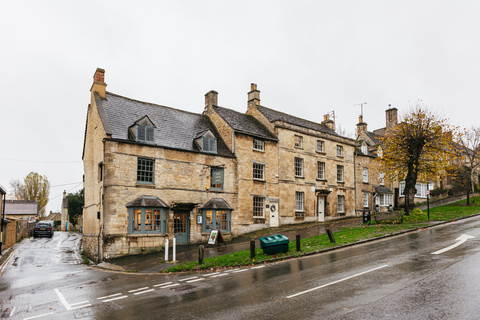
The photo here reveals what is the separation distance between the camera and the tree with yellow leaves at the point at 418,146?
2836 cm

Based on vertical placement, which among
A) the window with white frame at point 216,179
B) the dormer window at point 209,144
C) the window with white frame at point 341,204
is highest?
the dormer window at point 209,144

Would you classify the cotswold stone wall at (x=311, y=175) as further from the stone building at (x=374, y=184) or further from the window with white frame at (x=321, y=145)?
the stone building at (x=374, y=184)

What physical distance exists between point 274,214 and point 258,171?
394 cm

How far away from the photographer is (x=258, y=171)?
2825 cm

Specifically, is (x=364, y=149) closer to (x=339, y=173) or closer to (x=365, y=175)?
(x=365, y=175)

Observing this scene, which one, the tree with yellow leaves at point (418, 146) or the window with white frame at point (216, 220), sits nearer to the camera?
the window with white frame at point (216, 220)

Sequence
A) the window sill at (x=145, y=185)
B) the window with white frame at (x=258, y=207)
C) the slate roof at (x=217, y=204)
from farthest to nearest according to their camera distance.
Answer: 1. the window with white frame at (x=258, y=207)
2. the slate roof at (x=217, y=204)
3. the window sill at (x=145, y=185)

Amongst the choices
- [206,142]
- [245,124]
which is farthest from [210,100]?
[206,142]

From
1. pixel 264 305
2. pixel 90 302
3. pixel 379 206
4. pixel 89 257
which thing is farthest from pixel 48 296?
pixel 379 206

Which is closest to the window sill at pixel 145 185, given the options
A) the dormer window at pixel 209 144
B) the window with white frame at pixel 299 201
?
the dormer window at pixel 209 144

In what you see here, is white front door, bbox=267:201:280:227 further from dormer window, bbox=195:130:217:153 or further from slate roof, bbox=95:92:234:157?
dormer window, bbox=195:130:217:153

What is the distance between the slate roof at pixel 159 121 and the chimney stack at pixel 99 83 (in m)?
0.43

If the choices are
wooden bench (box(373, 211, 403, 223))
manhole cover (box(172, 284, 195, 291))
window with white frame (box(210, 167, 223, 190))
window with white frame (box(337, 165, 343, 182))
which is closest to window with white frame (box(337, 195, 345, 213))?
window with white frame (box(337, 165, 343, 182))

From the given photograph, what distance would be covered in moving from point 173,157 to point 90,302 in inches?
555
